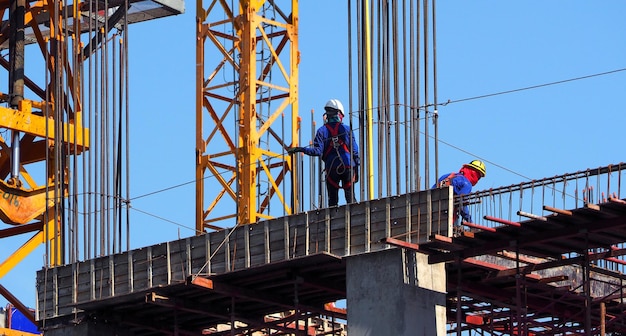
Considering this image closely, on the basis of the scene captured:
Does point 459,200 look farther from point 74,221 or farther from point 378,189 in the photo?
point 74,221

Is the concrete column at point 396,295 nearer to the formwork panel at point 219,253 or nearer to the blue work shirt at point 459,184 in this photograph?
the blue work shirt at point 459,184

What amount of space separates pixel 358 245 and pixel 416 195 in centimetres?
170

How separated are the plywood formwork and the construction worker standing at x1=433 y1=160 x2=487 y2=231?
85 cm

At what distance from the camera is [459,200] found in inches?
1480

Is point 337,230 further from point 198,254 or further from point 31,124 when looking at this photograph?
point 31,124

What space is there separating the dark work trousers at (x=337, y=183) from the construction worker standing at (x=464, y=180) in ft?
6.87

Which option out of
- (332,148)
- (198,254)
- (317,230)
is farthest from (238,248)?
(332,148)

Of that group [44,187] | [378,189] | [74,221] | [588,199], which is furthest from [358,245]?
[44,187]

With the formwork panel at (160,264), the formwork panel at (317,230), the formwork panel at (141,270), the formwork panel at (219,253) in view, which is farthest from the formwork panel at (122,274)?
the formwork panel at (317,230)

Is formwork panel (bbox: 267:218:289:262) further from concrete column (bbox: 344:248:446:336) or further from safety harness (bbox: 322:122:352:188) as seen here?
concrete column (bbox: 344:248:446:336)

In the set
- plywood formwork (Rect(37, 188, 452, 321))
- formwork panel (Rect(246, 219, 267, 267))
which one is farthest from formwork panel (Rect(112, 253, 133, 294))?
formwork panel (Rect(246, 219, 267, 267))

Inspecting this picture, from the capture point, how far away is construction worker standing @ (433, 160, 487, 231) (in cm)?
3800

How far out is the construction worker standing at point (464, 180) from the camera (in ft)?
125

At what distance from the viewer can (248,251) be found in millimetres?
40312
